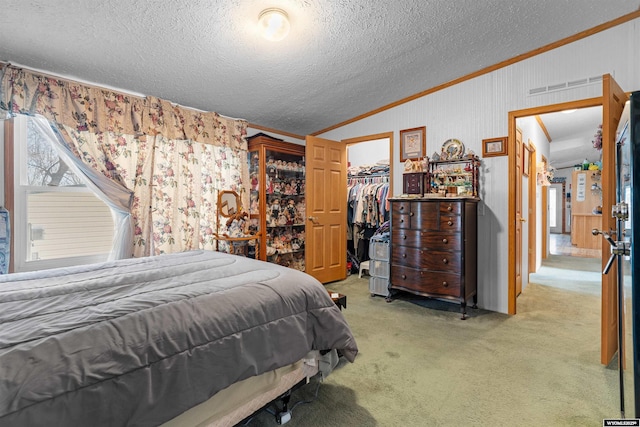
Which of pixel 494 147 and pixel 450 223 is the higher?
pixel 494 147

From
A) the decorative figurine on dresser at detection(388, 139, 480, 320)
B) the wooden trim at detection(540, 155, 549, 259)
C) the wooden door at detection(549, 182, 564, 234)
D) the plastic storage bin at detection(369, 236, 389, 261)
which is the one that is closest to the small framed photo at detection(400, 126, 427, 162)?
the decorative figurine on dresser at detection(388, 139, 480, 320)

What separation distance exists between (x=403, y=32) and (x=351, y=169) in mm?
2979

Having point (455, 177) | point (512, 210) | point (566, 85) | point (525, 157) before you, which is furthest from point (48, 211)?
Answer: point (525, 157)

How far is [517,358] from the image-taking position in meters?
2.23

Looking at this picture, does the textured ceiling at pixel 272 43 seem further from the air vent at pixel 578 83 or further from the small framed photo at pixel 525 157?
the small framed photo at pixel 525 157

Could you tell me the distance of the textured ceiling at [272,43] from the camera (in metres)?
1.98

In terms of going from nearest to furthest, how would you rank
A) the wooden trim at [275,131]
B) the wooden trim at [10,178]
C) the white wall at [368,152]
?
the wooden trim at [10,178] → the wooden trim at [275,131] → the white wall at [368,152]

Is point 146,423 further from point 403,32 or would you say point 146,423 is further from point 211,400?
point 403,32

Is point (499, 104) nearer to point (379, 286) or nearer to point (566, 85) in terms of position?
point (566, 85)

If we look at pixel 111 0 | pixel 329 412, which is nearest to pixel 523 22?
pixel 111 0

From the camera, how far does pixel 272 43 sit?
7.93 ft

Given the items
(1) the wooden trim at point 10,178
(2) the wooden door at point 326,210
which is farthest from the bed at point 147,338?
(2) the wooden door at point 326,210

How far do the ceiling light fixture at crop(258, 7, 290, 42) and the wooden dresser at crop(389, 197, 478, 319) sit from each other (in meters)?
2.04

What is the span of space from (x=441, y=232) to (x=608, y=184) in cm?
138
